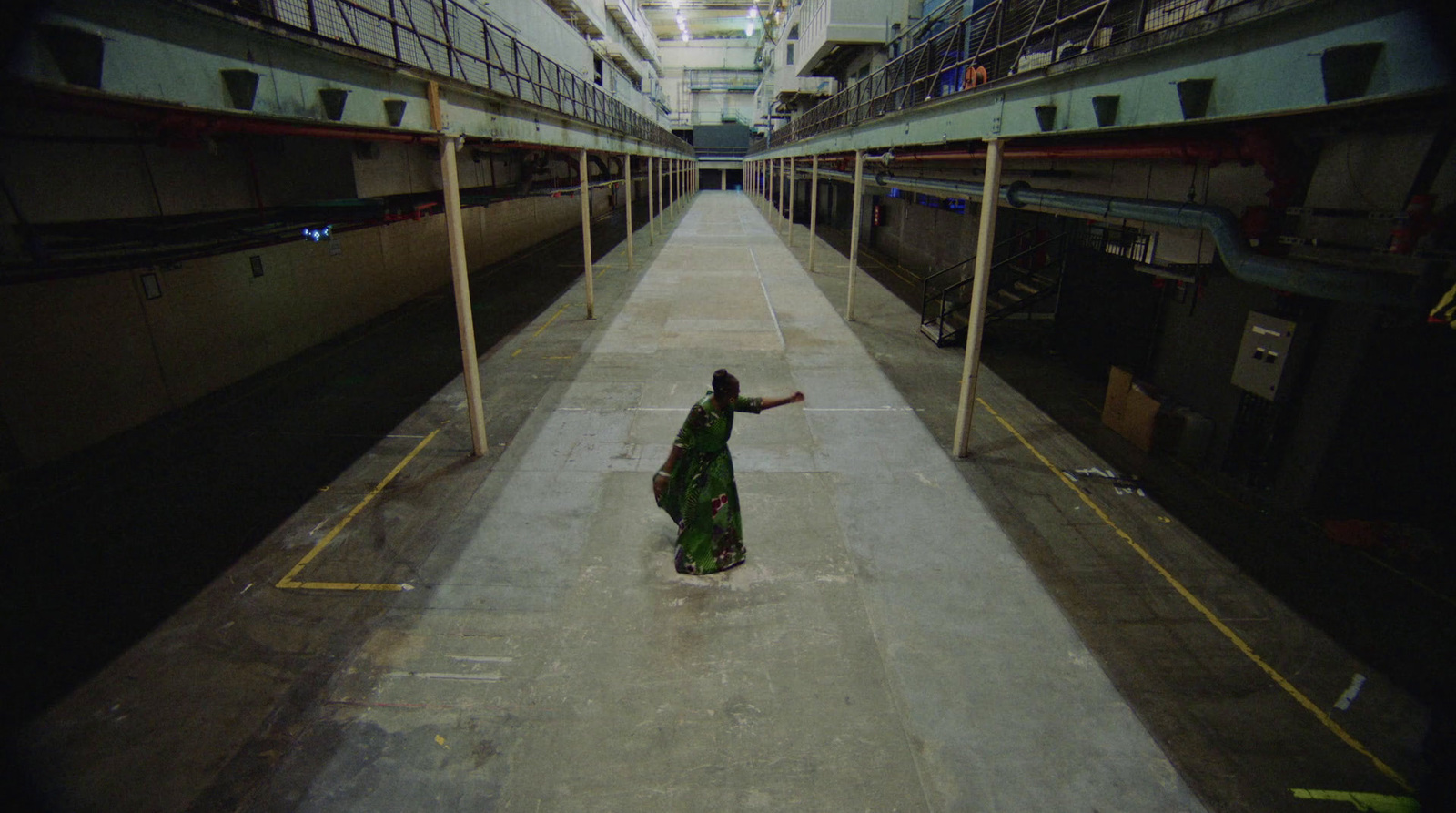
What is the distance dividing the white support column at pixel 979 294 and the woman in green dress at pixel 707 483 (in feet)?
10.8

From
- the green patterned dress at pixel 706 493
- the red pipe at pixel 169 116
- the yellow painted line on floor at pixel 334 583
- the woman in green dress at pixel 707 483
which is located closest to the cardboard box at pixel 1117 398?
the woman in green dress at pixel 707 483

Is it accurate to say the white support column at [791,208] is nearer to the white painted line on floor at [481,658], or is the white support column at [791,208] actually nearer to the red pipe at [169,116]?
the red pipe at [169,116]

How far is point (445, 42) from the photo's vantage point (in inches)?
331

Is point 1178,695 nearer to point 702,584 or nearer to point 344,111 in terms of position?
point 702,584

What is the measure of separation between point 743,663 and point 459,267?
18.3 feet

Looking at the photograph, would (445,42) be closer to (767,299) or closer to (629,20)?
(767,299)

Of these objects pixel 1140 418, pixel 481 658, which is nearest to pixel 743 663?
pixel 481 658

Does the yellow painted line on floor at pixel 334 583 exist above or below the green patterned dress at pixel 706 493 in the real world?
below

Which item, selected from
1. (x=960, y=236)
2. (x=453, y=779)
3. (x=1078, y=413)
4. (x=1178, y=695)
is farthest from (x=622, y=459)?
(x=960, y=236)

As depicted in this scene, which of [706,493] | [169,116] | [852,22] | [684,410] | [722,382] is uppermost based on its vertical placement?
[852,22]

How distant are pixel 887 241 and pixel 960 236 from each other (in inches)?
365

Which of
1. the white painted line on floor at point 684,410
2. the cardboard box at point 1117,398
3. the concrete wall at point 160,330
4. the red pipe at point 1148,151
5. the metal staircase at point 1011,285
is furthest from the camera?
the metal staircase at point 1011,285

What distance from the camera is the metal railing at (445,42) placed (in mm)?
7301

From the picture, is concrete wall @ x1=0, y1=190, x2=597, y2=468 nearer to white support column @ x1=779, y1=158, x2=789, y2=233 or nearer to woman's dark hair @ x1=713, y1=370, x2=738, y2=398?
woman's dark hair @ x1=713, y1=370, x2=738, y2=398
